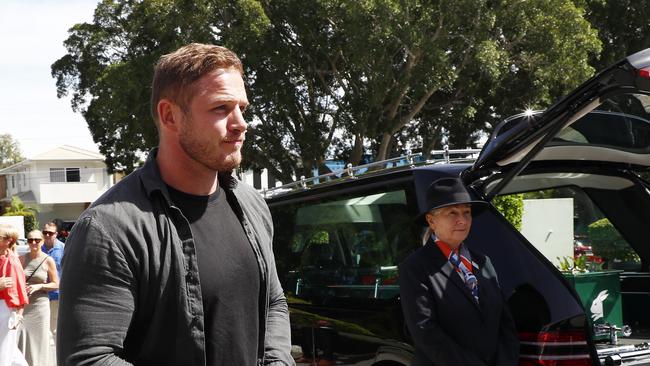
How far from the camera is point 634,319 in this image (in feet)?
18.0

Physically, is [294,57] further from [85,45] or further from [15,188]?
[15,188]

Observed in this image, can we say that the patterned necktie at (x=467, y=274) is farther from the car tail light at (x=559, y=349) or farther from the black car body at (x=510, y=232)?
the car tail light at (x=559, y=349)

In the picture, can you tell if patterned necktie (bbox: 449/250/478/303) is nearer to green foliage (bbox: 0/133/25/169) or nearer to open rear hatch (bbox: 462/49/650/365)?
open rear hatch (bbox: 462/49/650/365)

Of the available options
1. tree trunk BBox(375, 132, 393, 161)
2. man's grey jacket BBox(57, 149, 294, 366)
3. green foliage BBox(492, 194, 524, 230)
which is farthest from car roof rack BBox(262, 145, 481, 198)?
tree trunk BBox(375, 132, 393, 161)

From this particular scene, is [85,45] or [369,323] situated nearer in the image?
[369,323]

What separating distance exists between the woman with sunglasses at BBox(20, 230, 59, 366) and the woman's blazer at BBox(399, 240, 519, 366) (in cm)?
587

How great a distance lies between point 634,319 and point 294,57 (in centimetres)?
2115

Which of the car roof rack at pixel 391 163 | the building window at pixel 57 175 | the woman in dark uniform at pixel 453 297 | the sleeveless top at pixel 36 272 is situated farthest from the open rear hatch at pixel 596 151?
the building window at pixel 57 175

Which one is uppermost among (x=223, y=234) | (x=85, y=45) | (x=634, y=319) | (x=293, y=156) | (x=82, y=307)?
(x=85, y=45)

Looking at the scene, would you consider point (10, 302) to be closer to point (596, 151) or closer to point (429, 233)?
point (429, 233)

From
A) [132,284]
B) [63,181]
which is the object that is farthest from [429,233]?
[63,181]

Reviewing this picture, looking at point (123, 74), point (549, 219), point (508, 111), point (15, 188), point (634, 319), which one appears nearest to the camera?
point (634, 319)

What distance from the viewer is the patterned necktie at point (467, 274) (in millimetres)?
3691

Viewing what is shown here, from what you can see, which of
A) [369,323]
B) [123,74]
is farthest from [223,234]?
[123,74]
